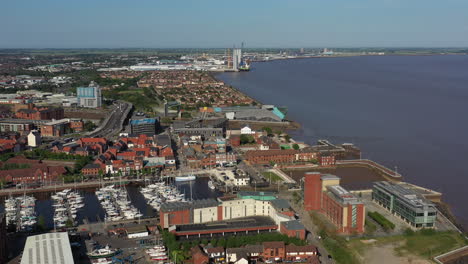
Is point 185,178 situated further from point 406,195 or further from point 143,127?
point 406,195

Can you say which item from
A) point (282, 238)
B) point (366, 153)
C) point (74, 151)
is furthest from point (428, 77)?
point (282, 238)

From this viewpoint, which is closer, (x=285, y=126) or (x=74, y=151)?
(x=74, y=151)

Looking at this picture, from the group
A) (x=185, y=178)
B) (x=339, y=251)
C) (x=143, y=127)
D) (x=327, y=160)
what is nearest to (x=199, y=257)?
(x=339, y=251)

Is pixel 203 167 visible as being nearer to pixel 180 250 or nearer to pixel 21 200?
pixel 21 200

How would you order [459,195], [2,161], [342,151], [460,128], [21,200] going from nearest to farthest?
[21,200]
[459,195]
[2,161]
[342,151]
[460,128]

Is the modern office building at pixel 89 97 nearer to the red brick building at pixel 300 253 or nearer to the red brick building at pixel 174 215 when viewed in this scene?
the red brick building at pixel 174 215

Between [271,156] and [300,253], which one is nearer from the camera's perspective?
[300,253]
